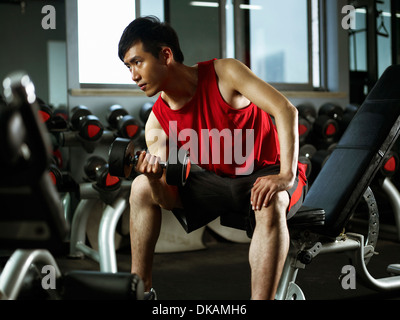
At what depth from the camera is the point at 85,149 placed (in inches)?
104

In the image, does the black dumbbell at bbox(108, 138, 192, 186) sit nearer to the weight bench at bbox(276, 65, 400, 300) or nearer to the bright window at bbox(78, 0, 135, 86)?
the weight bench at bbox(276, 65, 400, 300)

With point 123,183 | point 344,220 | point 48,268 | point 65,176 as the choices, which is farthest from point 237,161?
point 65,176

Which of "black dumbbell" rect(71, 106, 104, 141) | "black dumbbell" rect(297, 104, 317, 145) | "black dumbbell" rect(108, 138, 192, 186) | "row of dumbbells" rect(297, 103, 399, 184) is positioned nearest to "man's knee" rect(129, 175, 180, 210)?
"black dumbbell" rect(108, 138, 192, 186)

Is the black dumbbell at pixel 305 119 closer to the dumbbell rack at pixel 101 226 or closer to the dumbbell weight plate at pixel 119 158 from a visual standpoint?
the dumbbell rack at pixel 101 226

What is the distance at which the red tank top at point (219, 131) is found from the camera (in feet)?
4.72

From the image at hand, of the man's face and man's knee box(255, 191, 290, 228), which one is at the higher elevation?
the man's face

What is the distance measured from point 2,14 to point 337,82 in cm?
498

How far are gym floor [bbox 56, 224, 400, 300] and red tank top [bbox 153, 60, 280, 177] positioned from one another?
0.65m

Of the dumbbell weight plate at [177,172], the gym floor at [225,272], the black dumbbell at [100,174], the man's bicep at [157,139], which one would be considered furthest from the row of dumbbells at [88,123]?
the dumbbell weight plate at [177,172]

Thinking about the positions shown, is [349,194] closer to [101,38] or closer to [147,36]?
[147,36]

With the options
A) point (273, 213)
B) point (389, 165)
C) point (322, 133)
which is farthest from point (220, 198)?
point (322, 133)

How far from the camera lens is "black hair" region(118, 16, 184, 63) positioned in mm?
1399

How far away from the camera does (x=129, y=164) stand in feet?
4.33

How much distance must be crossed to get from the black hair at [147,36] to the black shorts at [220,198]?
43 centimetres
